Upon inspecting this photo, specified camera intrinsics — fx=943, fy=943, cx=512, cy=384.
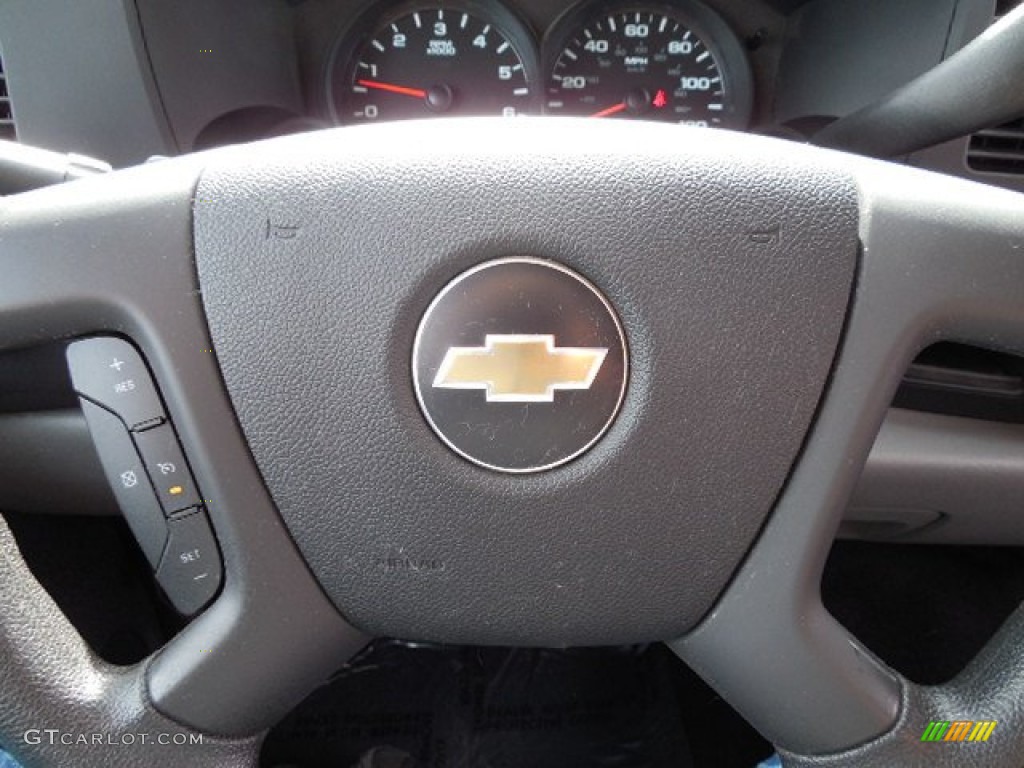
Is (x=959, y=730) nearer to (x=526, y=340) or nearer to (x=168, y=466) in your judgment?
(x=526, y=340)

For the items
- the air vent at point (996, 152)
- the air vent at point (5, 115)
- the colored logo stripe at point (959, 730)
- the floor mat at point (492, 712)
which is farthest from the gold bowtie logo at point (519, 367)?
the air vent at point (5, 115)

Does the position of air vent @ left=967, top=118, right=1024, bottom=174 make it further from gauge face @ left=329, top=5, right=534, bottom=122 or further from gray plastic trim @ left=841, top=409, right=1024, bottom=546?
gauge face @ left=329, top=5, right=534, bottom=122

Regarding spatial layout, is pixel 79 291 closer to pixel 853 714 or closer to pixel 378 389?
pixel 378 389

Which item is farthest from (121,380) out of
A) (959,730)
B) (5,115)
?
(5,115)

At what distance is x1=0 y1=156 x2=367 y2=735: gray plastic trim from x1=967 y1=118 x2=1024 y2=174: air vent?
1.10 m

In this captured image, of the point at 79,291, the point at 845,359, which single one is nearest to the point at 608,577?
the point at 845,359

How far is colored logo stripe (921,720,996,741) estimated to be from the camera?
692 millimetres

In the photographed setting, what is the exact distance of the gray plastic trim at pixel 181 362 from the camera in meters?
0.66

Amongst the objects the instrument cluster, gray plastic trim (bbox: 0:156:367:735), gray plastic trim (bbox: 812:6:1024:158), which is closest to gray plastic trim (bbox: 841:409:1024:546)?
gray plastic trim (bbox: 812:6:1024:158)

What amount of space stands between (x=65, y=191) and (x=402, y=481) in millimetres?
329

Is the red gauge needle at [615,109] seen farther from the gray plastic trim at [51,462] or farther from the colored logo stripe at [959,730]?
the colored logo stripe at [959,730]

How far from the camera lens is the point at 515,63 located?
1.81 m

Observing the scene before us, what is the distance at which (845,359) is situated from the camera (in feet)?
2.15

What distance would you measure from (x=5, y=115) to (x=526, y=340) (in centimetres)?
117
